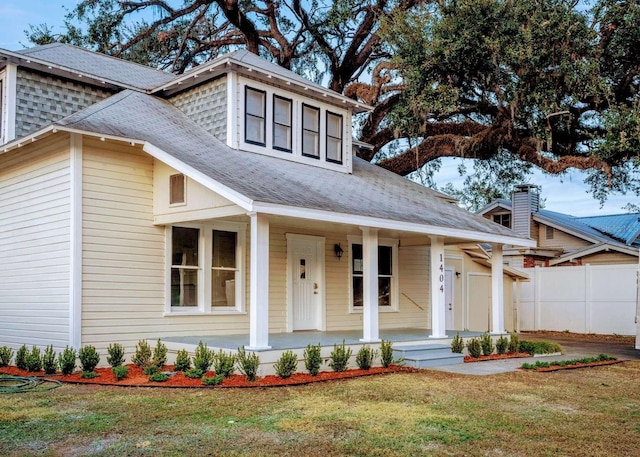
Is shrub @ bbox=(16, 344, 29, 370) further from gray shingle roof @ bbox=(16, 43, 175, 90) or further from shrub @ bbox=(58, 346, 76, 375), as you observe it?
gray shingle roof @ bbox=(16, 43, 175, 90)

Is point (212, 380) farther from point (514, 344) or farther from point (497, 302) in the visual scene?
point (497, 302)

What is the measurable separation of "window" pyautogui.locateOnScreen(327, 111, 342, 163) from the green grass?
254 inches

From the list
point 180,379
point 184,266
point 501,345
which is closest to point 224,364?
point 180,379

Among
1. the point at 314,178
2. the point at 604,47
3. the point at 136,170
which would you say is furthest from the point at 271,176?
the point at 604,47

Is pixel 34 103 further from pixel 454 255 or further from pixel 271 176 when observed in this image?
pixel 454 255

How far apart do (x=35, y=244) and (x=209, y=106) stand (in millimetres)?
4255

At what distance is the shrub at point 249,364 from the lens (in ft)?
30.5

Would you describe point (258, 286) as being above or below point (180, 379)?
above

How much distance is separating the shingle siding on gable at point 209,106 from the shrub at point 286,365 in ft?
16.0

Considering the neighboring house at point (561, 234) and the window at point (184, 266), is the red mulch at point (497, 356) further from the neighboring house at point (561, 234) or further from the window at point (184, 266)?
the neighboring house at point (561, 234)

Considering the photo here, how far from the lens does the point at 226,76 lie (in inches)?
501

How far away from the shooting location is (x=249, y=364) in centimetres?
930

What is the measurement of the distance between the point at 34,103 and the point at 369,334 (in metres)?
7.64

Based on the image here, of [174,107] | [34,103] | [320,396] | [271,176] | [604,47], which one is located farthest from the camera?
[604,47]
